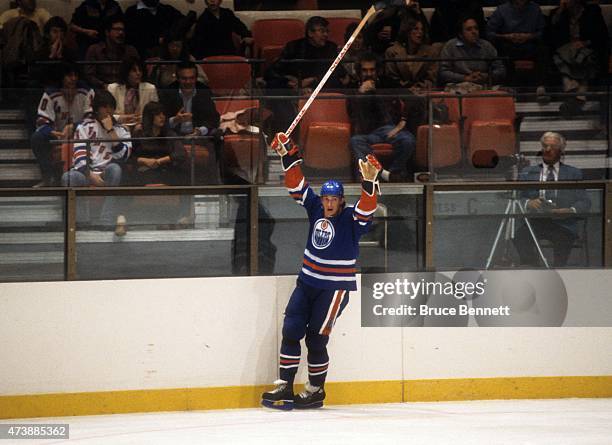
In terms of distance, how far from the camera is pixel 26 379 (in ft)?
21.7

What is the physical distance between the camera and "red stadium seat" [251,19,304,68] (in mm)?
9734

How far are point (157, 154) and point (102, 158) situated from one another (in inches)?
13.2

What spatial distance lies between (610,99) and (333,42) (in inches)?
103

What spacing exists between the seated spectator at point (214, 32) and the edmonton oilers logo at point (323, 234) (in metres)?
2.74

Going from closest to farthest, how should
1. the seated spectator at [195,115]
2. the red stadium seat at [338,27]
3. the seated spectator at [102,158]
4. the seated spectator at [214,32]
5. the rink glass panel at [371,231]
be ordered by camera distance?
1. the seated spectator at [102,158]
2. the seated spectator at [195,115]
3. the rink glass panel at [371,231]
4. the seated spectator at [214,32]
5. the red stadium seat at [338,27]

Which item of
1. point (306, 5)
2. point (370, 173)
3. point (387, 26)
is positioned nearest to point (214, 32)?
point (387, 26)

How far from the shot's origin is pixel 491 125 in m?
7.24

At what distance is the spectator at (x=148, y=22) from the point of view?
9109 mm

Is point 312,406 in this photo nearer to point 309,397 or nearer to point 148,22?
point 309,397

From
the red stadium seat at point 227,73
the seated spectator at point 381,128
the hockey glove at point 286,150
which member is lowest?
the hockey glove at point 286,150

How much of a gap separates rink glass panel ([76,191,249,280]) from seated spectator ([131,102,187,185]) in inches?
4.4

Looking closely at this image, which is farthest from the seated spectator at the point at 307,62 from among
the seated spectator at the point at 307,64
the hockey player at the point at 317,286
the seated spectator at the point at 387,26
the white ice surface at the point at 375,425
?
the white ice surface at the point at 375,425

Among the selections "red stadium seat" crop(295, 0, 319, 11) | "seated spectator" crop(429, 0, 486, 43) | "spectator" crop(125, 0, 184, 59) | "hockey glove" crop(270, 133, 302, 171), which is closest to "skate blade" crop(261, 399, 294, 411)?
"hockey glove" crop(270, 133, 302, 171)

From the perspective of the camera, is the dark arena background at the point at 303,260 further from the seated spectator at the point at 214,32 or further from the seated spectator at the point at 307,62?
the seated spectator at the point at 214,32
